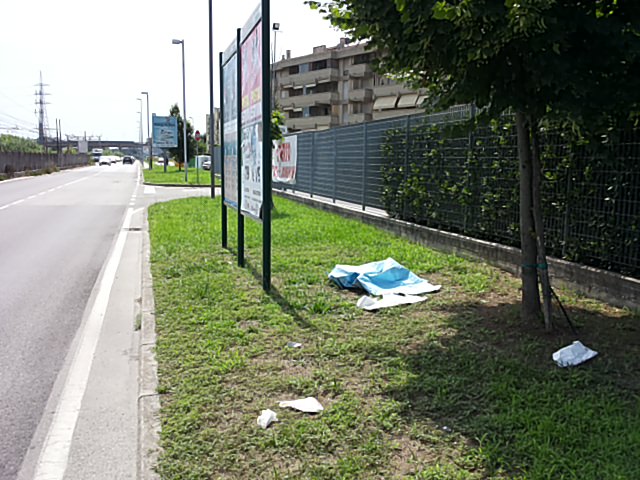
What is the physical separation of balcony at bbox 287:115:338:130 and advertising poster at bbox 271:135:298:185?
2140 inches

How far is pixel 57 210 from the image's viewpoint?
1973 cm

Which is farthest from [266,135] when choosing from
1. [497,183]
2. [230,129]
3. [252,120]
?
[497,183]

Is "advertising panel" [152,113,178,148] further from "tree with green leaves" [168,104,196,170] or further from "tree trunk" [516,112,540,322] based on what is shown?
"tree trunk" [516,112,540,322]

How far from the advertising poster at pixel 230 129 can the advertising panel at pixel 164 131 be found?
44.0m

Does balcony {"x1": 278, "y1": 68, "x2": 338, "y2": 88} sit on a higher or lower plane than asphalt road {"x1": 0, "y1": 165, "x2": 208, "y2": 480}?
higher

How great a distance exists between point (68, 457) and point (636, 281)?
202 inches

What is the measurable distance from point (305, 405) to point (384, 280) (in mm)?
3581

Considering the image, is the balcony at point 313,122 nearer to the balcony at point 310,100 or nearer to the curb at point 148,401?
the balcony at point 310,100

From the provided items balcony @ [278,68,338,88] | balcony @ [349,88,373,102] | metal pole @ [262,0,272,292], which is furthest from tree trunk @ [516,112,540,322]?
balcony @ [278,68,338,88]

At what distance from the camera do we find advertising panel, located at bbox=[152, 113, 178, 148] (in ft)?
173

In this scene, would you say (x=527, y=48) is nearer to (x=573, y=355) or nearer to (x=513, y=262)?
(x=573, y=355)

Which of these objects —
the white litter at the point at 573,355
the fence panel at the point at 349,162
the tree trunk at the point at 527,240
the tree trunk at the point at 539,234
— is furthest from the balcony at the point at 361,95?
the white litter at the point at 573,355

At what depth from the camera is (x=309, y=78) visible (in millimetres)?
82750

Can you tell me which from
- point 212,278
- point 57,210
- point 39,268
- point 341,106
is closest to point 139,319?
point 212,278
